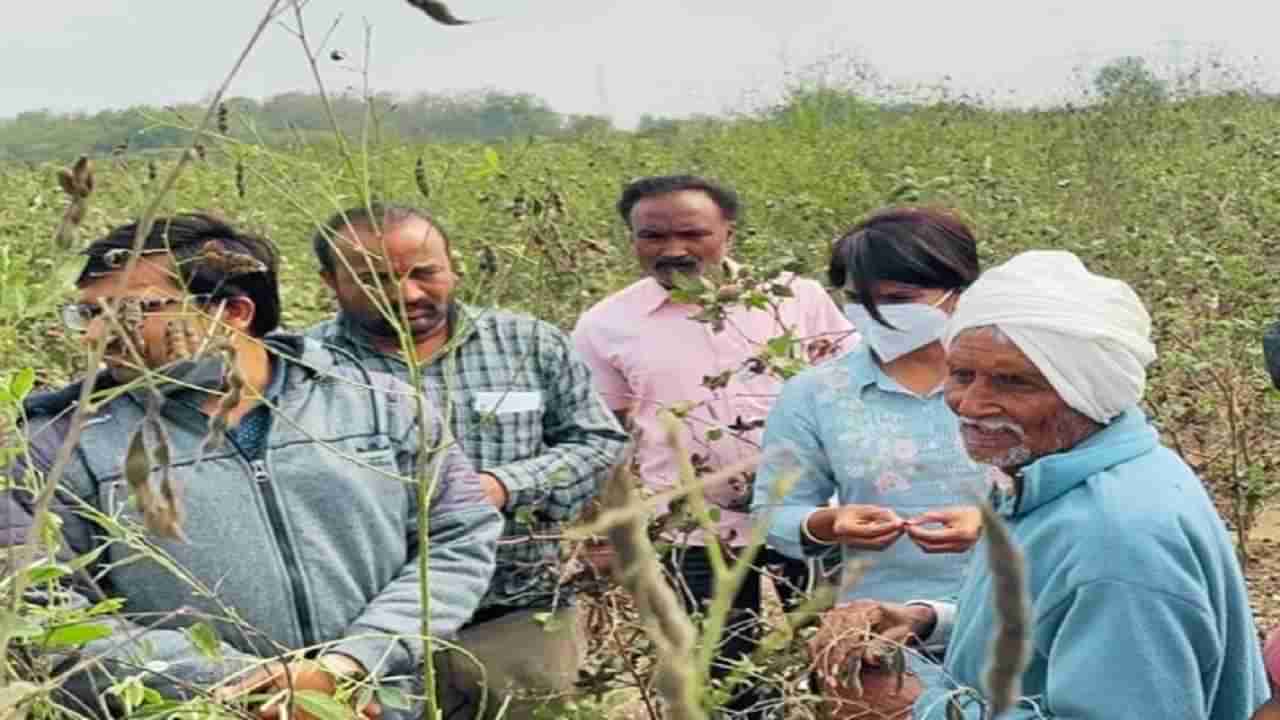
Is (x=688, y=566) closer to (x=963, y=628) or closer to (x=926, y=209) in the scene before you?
(x=926, y=209)

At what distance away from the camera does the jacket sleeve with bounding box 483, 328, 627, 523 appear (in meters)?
2.81

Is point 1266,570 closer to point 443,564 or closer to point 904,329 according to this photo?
point 904,329

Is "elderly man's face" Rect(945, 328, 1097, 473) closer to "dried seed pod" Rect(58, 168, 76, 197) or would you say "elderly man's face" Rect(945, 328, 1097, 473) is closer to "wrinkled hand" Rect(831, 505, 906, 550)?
"wrinkled hand" Rect(831, 505, 906, 550)

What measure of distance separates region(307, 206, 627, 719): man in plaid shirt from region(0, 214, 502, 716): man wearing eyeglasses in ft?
1.55

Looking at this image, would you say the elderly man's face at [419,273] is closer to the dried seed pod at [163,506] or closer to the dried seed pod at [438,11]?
the dried seed pod at [163,506]

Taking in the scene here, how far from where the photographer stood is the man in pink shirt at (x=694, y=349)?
3.09 meters

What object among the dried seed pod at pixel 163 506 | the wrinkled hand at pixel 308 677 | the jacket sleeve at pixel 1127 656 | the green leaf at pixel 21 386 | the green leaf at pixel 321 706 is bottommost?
the wrinkled hand at pixel 308 677

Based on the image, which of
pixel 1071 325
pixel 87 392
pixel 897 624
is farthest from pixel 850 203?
pixel 87 392

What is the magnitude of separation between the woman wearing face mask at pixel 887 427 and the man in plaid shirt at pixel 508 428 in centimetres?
34

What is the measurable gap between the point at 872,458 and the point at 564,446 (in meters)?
0.60

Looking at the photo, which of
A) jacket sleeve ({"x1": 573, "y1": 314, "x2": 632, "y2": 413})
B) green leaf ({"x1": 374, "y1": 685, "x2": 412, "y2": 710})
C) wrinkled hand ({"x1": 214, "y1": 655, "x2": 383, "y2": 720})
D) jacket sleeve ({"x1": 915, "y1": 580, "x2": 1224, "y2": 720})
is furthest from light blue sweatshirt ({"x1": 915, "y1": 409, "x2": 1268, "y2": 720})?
jacket sleeve ({"x1": 573, "y1": 314, "x2": 632, "y2": 413})

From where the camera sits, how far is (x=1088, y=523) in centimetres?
160

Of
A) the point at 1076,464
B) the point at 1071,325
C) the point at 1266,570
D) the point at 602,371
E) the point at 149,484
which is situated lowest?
the point at 1266,570

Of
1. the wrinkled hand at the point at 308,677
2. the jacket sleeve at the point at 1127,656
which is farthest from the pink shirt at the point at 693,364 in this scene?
the jacket sleeve at the point at 1127,656
